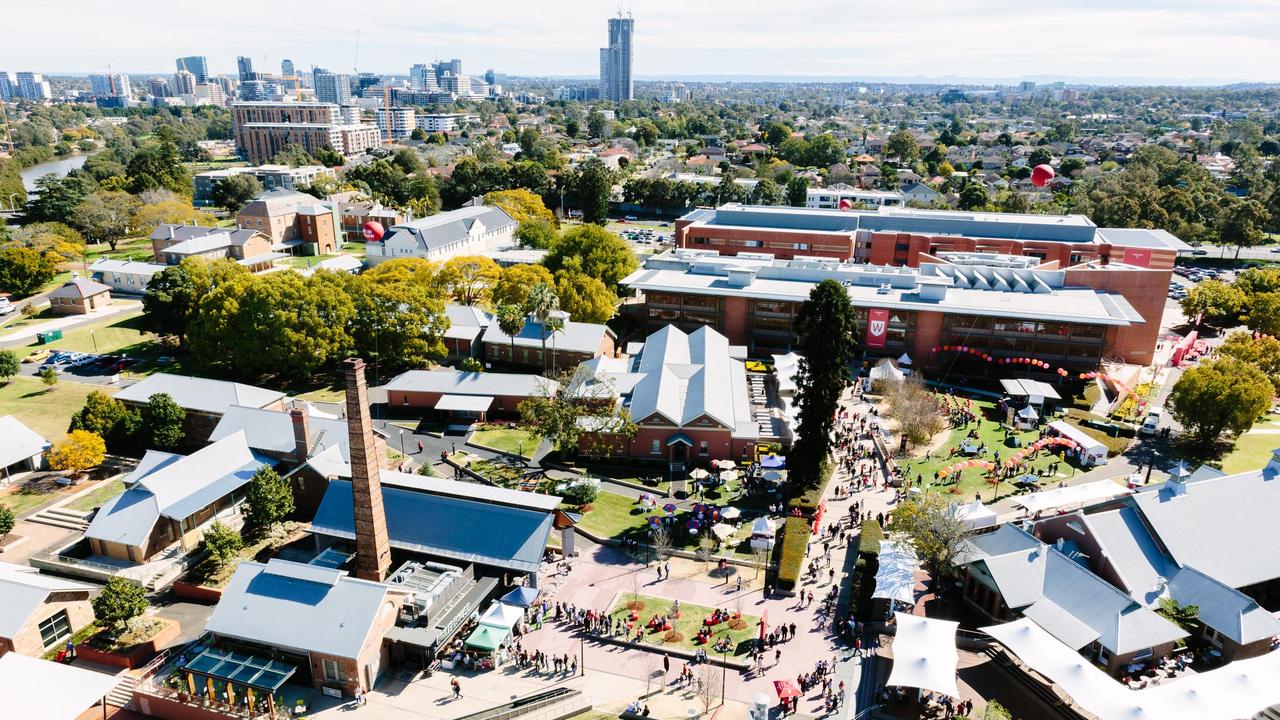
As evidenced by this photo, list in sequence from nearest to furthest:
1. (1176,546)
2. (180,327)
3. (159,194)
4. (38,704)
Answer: (38,704)
(1176,546)
(180,327)
(159,194)

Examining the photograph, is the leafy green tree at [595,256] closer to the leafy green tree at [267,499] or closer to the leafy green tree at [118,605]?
the leafy green tree at [267,499]

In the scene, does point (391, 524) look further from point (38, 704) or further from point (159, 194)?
point (159, 194)

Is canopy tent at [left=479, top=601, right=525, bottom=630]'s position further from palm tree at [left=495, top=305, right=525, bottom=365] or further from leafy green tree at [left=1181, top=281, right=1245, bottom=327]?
leafy green tree at [left=1181, top=281, right=1245, bottom=327]

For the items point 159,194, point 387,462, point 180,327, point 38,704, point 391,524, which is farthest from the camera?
point 159,194

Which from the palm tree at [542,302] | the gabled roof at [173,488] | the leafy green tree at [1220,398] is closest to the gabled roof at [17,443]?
the gabled roof at [173,488]

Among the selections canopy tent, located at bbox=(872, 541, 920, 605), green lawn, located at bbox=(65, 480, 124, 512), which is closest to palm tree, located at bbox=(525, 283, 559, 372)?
green lawn, located at bbox=(65, 480, 124, 512)

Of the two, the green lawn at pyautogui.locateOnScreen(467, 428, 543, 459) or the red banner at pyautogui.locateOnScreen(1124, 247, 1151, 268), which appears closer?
the green lawn at pyautogui.locateOnScreen(467, 428, 543, 459)

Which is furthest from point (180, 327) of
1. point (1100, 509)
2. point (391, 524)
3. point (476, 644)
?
point (1100, 509)
